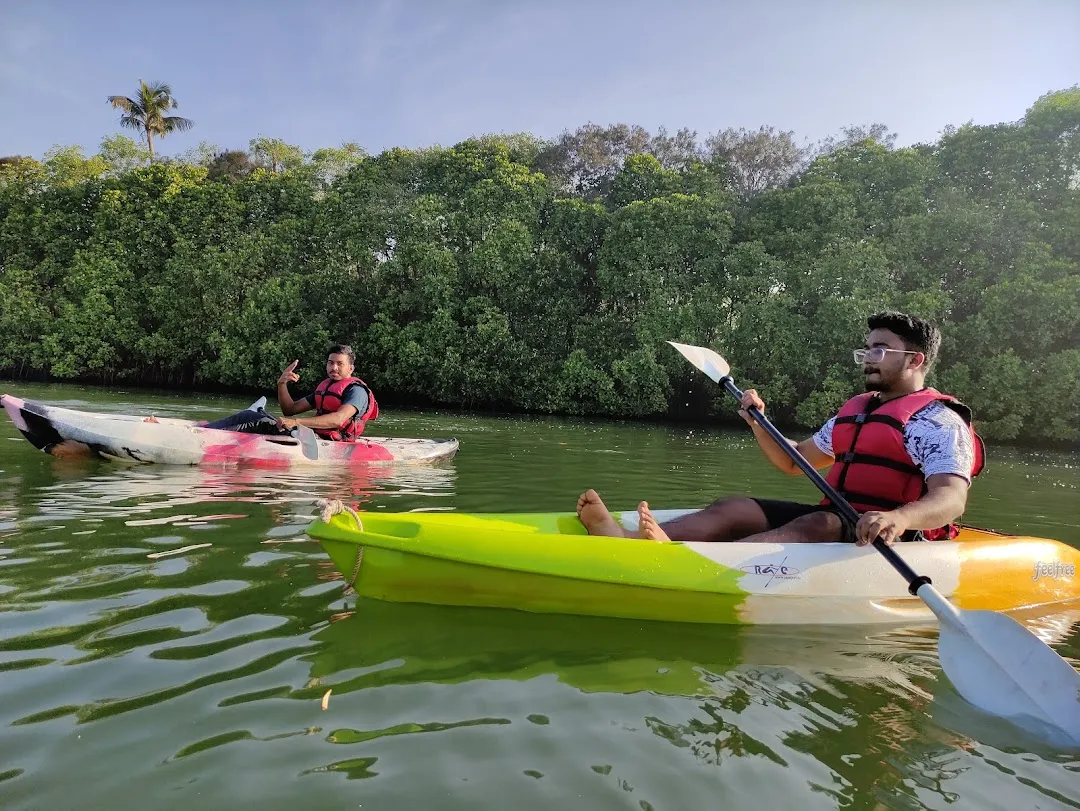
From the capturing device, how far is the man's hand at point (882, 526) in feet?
9.11

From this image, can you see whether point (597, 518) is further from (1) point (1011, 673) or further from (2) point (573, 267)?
(2) point (573, 267)

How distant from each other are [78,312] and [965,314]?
25836 millimetres

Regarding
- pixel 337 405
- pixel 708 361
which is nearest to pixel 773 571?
pixel 708 361

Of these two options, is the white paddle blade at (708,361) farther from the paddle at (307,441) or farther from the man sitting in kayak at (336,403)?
the paddle at (307,441)

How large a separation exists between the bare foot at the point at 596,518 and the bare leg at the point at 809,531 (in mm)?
586

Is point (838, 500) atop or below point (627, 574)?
atop

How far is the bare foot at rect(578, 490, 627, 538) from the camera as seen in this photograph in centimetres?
334

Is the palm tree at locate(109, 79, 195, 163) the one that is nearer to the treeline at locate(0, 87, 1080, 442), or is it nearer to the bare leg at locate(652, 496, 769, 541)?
the treeline at locate(0, 87, 1080, 442)

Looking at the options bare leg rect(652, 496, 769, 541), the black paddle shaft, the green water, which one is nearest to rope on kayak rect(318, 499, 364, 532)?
the green water

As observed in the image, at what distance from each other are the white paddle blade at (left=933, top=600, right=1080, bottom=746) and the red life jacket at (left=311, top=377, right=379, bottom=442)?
5402 mm

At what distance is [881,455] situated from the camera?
319 centimetres

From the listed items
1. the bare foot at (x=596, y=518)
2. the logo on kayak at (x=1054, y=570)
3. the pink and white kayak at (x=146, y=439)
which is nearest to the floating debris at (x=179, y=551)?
the bare foot at (x=596, y=518)

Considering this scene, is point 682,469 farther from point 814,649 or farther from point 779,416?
point 779,416

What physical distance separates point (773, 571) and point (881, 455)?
75 centimetres
